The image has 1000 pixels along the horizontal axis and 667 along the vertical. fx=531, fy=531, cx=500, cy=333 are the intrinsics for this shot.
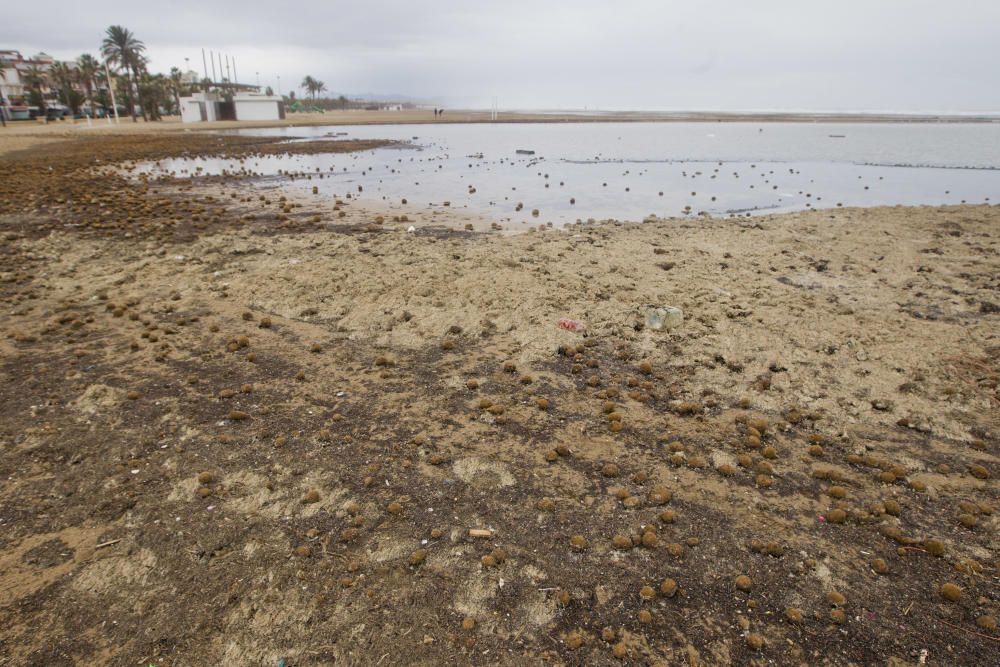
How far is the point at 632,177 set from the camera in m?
29.2

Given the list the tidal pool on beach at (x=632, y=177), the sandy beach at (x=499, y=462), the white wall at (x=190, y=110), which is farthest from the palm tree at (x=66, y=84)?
the sandy beach at (x=499, y=462)

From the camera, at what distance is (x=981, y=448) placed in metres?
5.95

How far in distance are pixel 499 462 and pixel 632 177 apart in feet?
87.1

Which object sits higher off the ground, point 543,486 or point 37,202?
point 37,202

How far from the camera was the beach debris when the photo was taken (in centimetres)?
884

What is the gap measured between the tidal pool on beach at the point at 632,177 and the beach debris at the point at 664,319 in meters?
9.18

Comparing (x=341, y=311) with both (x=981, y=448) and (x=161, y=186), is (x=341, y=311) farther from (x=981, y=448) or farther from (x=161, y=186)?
(x=161, y=186)

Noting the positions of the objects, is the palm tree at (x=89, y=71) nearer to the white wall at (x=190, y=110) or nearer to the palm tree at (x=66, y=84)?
the palm tree at (x=66, y=84)

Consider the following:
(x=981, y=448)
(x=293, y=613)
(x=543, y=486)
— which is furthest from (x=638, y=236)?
(x=293, y=613)

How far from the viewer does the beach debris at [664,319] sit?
348 inches

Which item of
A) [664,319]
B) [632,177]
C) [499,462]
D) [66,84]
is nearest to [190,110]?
[66,84]

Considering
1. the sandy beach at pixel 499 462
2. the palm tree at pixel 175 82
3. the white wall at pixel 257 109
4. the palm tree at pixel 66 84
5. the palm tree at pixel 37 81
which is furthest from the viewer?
the palm tree at pixel 175 82

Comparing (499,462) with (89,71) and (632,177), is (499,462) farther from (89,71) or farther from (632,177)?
(89,71)

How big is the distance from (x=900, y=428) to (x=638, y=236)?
937 centimetres
